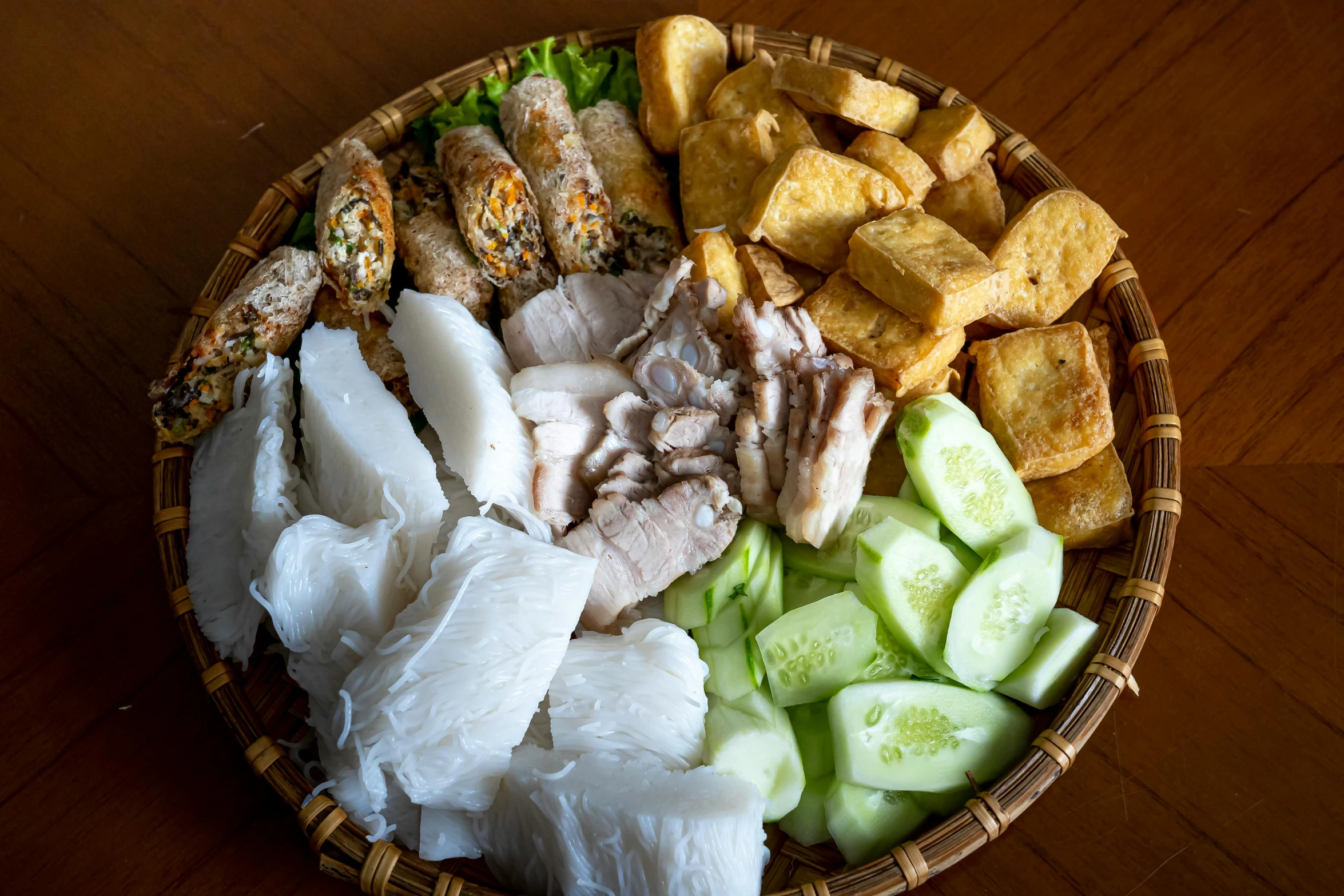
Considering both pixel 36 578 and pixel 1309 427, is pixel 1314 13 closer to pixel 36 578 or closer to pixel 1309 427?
pixel 1309 427

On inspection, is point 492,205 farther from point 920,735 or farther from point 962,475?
point 920,735

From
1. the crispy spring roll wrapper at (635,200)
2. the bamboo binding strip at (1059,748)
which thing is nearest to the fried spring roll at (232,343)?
the crispy spring roll wrapper at (635,200)

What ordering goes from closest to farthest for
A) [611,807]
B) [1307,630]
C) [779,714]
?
[611,807]
[779,714]
[1307,630]

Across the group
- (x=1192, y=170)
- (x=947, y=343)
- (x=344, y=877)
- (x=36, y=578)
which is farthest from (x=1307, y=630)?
(x=36, y=578)

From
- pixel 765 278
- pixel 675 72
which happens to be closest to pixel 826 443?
pixel 765 278

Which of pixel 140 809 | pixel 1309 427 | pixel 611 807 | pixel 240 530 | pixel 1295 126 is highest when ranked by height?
pixel 240 530

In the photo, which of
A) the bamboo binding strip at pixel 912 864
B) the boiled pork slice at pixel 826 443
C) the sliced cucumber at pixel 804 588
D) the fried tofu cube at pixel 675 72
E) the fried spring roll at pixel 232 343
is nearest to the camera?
the bamboo binding strip at pixel 912 864

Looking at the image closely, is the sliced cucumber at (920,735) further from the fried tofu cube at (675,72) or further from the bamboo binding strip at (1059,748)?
the fried tofu cube at (675,72)
